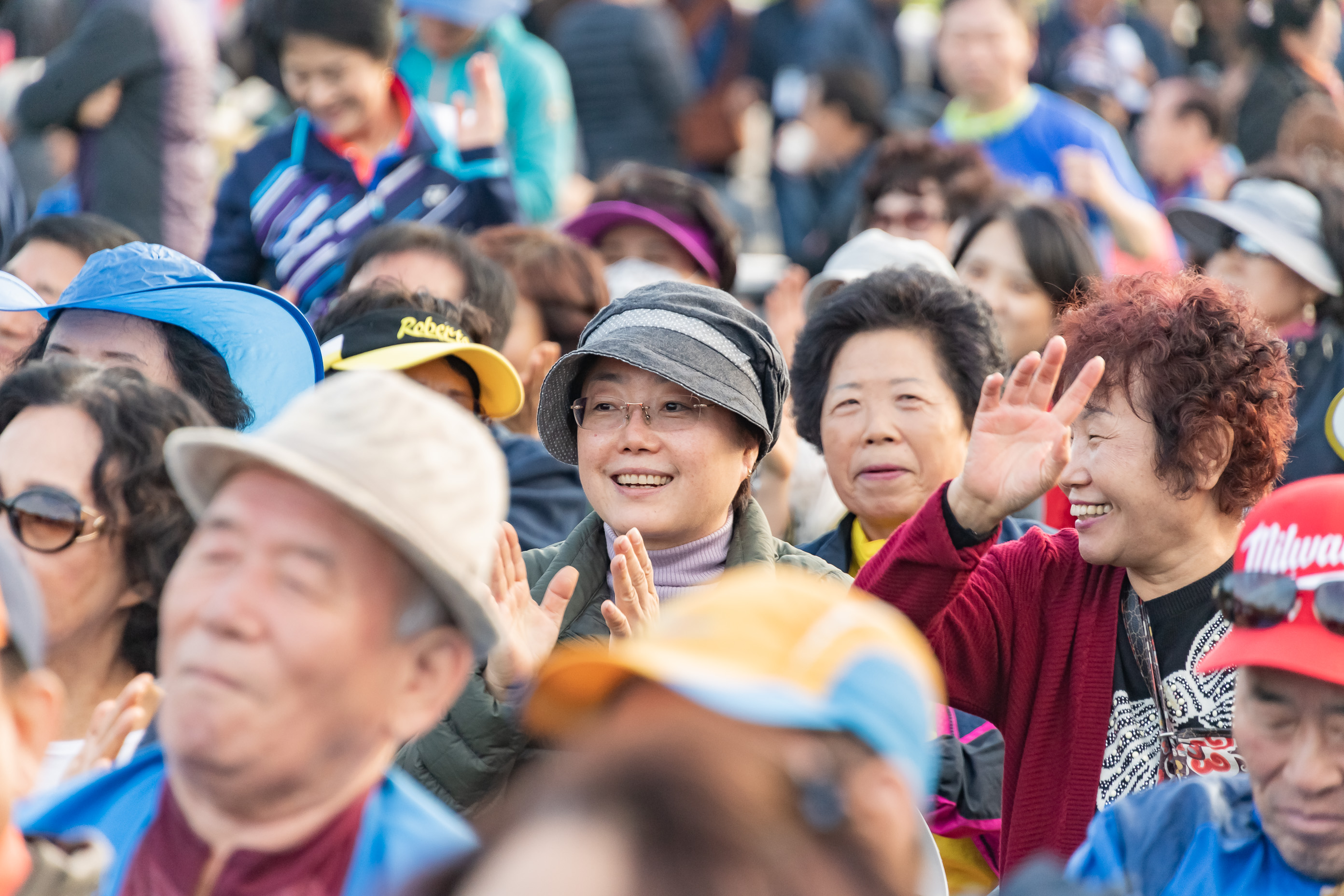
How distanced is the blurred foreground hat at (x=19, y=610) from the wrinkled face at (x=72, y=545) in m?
0.56

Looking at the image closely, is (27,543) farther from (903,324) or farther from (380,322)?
(903,324)

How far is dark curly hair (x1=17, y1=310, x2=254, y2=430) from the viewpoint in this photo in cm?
338

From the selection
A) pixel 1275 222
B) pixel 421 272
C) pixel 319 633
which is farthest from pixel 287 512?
pixel 1275 222

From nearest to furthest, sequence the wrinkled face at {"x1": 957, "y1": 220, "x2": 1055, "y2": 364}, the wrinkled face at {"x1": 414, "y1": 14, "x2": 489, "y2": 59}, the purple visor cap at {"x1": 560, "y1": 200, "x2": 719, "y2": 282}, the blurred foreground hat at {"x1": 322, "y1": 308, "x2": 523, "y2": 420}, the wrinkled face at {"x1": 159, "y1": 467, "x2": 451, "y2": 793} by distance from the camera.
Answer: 1. the wrinkled face at {"x1": 159, "y1": 467, "x2": 451, "y2": 793}
2. the blurred foreground hat at {"x1": 322, "y1": 308, "x2": 523, "y2": 420}
3. the wrinkled face at {"x1": 957, "y1": 220, "x2": 1055, "y2": 364}
4. the purple visor cap at {"x1": 560, "y1": 200, "x2": 719, "y2": 282}
5. the wrinkled face at {"x1": 414, "y1": 14, "x2": 489, "y2": 59}

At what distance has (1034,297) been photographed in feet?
17.2

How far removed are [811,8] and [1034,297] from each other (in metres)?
6.23

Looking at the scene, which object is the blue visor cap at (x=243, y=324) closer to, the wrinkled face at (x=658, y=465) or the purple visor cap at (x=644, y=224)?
the wrinkled face at (x=658, y=465)

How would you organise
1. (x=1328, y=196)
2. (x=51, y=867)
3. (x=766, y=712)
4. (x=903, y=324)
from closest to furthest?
1. (x=766, y=712)
2. (x=51, y=867)
3. (x=903, y=324)
4. (x=1328, y=196)

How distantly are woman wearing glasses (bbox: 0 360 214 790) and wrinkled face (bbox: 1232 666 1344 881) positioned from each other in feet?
5.86

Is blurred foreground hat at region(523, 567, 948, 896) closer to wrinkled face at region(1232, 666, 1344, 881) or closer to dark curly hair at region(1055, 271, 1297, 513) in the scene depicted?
→ wrinkled face at region(1232, 666, 1344, 881)

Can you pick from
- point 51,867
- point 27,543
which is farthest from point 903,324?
point 51,867

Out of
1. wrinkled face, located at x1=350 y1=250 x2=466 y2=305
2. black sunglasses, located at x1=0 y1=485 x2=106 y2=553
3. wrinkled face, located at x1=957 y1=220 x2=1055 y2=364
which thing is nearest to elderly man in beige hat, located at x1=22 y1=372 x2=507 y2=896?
black sunglasses, located at x1=0 y1=485 x2=106 y2=553

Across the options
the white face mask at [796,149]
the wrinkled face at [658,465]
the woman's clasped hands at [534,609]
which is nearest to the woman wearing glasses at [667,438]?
the wrinkled face at [658,465]

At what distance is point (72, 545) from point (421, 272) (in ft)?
7.33
